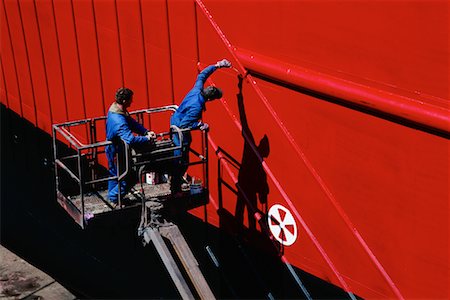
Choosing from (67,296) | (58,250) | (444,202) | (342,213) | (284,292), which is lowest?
(58,250)

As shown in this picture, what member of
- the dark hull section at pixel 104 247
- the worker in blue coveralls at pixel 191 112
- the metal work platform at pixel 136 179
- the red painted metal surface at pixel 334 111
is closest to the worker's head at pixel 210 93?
the worker in blue coveralls at pixel 191 112

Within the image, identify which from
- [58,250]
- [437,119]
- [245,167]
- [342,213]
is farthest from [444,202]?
[58,250]

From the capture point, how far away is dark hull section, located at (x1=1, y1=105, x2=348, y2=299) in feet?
23.6

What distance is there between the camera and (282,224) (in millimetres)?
6727

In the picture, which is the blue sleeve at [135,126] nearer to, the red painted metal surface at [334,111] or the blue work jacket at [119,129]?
the blue work jacket at [119,129]

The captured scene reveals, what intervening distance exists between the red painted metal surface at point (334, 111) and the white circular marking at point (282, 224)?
0.33ft

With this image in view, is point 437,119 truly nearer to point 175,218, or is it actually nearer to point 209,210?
point 209,210

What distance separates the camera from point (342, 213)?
6.06m

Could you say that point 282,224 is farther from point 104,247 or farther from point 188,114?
point 104,247

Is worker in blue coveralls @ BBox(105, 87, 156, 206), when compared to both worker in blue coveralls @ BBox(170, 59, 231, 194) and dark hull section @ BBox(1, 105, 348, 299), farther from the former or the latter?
dark hull section @ BBox(1, 105, 348, 299)

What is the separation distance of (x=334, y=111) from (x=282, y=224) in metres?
1.43

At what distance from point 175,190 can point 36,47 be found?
5.20m

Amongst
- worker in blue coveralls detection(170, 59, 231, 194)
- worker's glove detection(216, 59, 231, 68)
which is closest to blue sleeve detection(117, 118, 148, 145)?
worker in blue coveralls detection(170, 59, 231, 194)

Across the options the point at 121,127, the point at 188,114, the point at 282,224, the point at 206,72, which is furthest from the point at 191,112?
the point at 282,224
